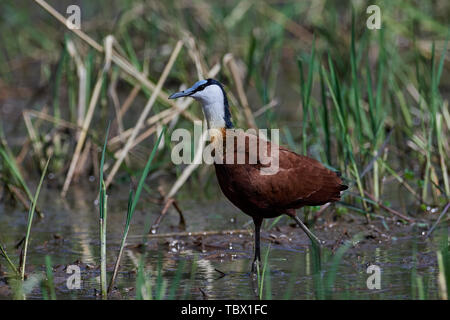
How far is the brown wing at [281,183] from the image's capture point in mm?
4734

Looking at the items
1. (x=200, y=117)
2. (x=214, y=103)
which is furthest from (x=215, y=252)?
(x=200, y=117)

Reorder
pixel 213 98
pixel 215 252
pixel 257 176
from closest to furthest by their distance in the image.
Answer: pixel 257 176 < pixel 213 98 < pixel 215 252

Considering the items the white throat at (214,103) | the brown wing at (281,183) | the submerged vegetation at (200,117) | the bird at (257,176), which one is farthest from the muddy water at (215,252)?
the white throat at (214,103)

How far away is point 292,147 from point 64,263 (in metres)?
2.07

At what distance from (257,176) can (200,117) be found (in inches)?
105

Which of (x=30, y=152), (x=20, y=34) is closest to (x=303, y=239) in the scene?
(x=30, y=152)

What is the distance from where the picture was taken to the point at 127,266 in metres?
5.10

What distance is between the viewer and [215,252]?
5336 mm

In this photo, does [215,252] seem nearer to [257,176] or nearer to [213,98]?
[257,176]

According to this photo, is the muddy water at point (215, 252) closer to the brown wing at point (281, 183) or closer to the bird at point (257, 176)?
the bird at point (257, 176)

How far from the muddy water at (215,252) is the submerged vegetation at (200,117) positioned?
4 cm

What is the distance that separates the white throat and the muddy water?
863 mm
